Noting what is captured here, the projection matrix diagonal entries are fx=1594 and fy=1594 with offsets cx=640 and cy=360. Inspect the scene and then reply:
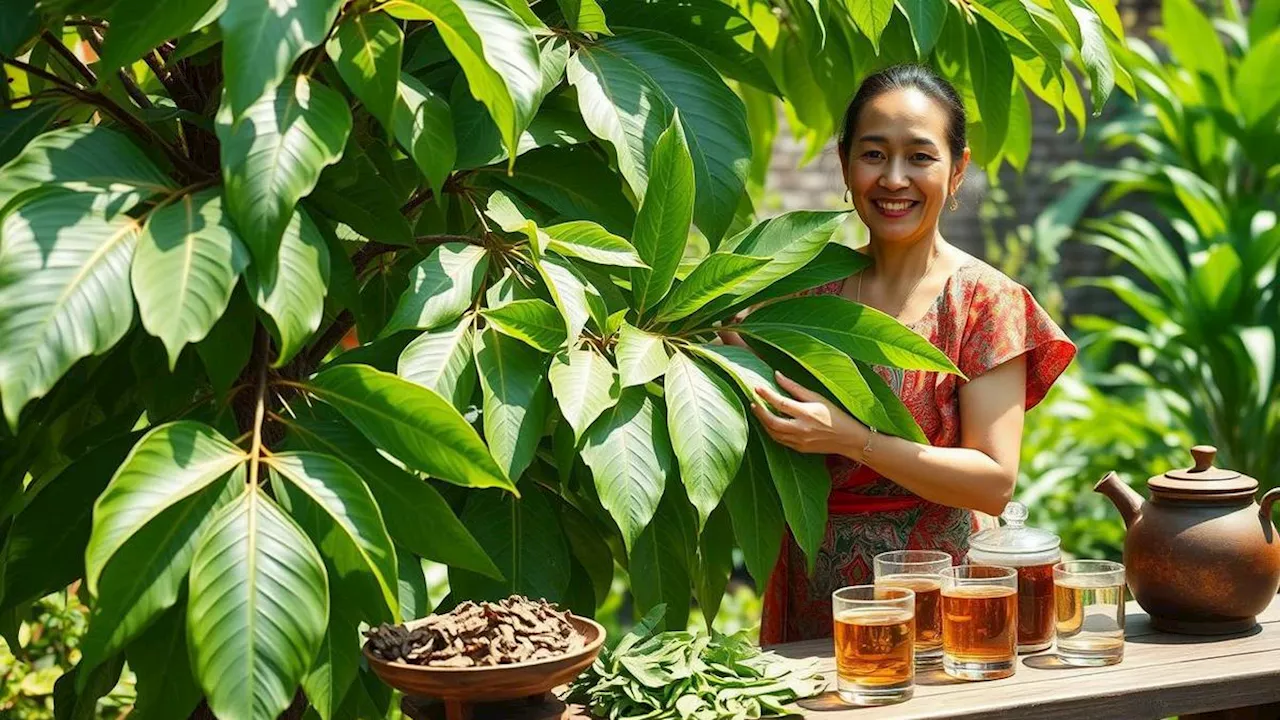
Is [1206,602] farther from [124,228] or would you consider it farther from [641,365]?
[124,228]

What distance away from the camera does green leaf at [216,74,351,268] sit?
1.35 m

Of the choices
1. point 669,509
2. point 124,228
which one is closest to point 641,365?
point 669,509

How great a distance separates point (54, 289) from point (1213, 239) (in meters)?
4.25

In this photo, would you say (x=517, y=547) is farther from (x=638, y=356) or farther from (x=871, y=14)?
(x=871, y=14)

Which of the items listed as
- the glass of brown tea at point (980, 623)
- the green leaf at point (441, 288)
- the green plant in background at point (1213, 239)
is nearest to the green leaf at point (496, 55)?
the green leaf at point (441, 288)

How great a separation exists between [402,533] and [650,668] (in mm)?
301

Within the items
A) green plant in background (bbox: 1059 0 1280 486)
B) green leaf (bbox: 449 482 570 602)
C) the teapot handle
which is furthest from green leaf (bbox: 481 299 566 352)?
green plant in background (bbox: 1059 0 1280 486)

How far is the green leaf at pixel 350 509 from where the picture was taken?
4.53ft

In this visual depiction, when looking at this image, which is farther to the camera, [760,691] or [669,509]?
[669,509]

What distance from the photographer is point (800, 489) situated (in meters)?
1.79

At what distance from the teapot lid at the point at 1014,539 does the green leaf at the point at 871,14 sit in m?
0.54

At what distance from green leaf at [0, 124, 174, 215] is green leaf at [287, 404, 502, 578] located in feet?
0.84

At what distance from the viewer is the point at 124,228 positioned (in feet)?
4.53

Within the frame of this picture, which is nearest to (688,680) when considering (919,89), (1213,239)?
(919,89)
